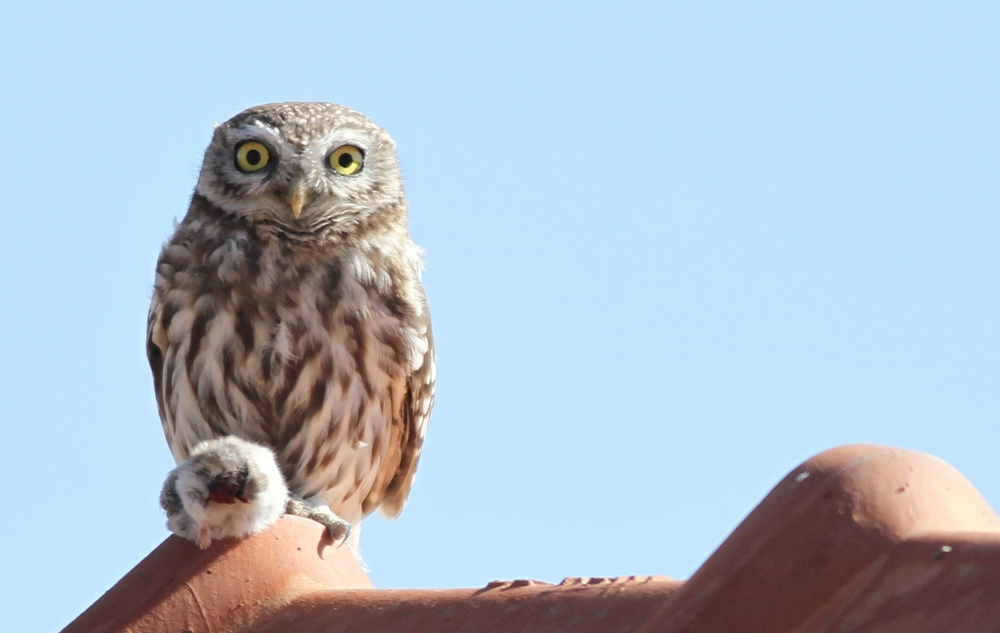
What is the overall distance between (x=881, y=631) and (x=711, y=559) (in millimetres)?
289

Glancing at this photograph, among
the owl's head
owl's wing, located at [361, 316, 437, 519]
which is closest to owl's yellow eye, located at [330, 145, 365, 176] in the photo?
the owl's head

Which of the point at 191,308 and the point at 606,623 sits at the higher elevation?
the point at 191,308

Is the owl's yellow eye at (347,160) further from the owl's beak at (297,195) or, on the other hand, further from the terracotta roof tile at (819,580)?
the terracotta roof tile at (819,580)

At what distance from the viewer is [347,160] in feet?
16.8

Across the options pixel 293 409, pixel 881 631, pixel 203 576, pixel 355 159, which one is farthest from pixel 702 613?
pixel 355 159

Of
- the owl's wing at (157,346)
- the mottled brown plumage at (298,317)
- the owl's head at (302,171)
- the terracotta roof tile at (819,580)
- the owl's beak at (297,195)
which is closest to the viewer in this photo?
the terracotta roof tile at (819,580)

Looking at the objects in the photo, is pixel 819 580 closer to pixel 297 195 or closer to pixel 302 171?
pixel 297 195

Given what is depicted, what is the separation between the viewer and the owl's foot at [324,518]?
3303mm

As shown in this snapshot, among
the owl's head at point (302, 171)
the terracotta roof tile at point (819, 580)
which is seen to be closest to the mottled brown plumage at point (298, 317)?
the owl's head at point (302, 171)

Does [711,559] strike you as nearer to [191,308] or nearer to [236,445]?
[236,445]

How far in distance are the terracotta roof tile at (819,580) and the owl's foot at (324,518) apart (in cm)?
61

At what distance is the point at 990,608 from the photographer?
179 centimetres

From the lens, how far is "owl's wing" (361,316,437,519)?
190 inches

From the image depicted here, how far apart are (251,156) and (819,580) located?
338cm
